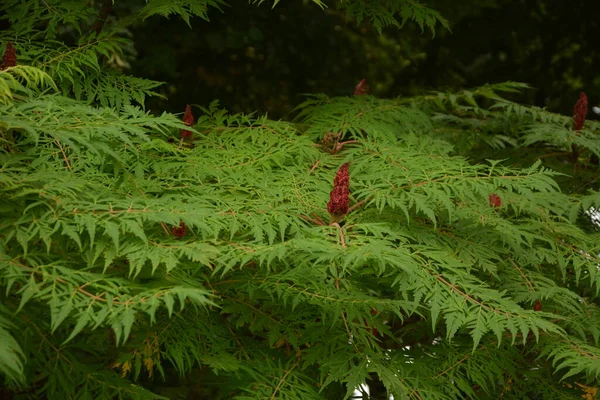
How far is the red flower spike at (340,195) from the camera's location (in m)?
2.12

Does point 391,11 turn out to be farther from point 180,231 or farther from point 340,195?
point 180,231

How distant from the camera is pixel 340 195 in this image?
214 centimetres

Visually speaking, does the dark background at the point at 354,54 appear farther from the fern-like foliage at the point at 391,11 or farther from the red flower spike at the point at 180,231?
the red flower spike at the point at 180,231

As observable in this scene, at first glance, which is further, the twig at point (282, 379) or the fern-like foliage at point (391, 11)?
the fern-like foliage at point (391, 11)

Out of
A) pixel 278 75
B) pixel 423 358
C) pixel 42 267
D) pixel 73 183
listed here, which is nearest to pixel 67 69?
pixel 73 183

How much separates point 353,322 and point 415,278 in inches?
13.0

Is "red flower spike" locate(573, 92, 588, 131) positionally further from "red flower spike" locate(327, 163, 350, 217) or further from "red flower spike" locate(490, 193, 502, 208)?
"red flower spike" locate(327, 163, 350, 217)

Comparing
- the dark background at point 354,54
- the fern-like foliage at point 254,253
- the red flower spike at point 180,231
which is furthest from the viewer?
the dark background at point 354,54

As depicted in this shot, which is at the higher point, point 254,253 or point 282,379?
point 254,253

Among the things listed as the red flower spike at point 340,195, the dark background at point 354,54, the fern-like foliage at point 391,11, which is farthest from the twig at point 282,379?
the dark background at point 354,54

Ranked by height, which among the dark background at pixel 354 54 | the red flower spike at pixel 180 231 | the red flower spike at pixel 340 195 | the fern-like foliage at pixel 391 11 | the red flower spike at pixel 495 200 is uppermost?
the fern-like foliage at pixel 391 11

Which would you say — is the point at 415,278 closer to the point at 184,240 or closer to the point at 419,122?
the point at 184,240

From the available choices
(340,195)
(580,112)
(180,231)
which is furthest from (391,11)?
(180,231)

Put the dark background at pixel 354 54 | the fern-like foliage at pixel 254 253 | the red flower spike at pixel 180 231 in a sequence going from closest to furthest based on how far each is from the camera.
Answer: the fern-like foliage at pixel 254 253 < the red flower spike at pixel 180 231 < the dark background at pixel 354 54
